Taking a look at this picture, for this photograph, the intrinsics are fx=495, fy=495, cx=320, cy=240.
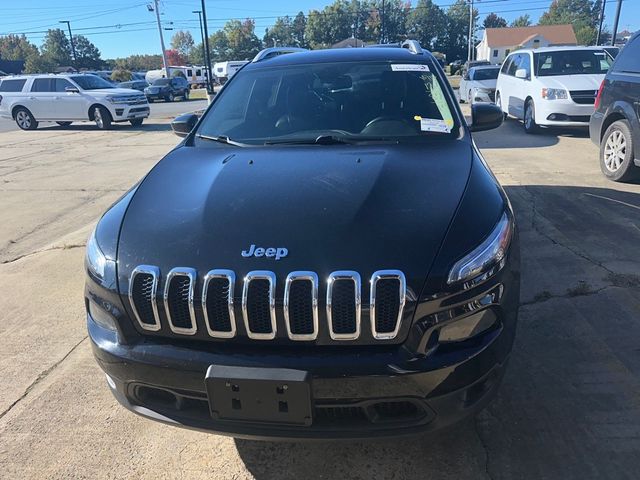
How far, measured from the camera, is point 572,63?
10.6 metres

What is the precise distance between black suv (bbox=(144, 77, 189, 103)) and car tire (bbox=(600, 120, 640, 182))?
1258 inches

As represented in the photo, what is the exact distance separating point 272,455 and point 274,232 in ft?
3.67

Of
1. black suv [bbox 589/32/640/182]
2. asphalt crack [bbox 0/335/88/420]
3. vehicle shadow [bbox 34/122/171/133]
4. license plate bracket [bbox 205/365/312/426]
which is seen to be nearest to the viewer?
license plate bracket [bbox 205/365/312/426]

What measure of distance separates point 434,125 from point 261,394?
2053 millimetres

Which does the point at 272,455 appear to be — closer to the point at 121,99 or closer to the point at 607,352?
the point at 607,352

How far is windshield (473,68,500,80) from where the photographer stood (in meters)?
15.8

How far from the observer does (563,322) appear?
3316mm

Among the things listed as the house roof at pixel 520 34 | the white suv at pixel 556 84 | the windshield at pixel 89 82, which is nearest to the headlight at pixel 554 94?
the white suv at pixel 556 84

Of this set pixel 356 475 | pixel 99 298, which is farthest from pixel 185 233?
pixel 356 475

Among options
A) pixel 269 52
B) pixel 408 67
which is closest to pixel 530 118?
pixel 269 52

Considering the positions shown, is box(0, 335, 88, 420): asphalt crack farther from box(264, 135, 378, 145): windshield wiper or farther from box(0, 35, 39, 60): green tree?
box(0, 35, 39, 60): green tree

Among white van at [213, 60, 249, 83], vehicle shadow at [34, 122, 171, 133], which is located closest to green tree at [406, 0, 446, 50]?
white van at [213, 60, 249, 83]

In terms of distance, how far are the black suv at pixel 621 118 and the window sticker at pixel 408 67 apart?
388 centimetres

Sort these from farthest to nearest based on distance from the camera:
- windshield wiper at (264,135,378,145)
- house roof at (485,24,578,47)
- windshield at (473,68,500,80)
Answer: house roof at (485,24,578,47) → windshield at (473,68,500,80) → windshield wiper at (264,135,378,145)
